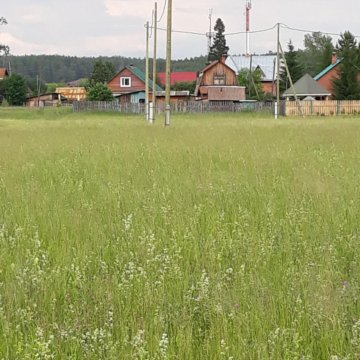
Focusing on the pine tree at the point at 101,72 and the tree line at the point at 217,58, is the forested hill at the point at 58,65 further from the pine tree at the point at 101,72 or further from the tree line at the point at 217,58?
the pine tree at the point at 101,72

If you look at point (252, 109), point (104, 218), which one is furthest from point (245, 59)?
point (104, 218)

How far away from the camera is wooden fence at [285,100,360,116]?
4697 centimetres

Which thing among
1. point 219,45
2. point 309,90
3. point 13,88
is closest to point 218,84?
point 309,90

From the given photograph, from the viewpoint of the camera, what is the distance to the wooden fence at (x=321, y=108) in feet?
154

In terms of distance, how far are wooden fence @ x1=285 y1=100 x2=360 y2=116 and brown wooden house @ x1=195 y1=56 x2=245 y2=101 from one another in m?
23.8

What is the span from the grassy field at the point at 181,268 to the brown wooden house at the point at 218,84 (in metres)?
65.2

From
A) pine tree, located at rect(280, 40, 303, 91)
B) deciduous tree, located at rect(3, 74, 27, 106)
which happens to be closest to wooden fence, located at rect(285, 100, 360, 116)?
pine tree, located at rect(280, 40, 303, 91)

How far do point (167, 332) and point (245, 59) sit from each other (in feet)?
280

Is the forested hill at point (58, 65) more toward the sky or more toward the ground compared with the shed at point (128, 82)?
more toward the sky

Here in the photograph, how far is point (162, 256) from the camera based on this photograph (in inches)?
151

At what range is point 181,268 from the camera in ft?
12.4

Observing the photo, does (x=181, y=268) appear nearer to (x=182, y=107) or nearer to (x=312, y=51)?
(x=182, y=107)

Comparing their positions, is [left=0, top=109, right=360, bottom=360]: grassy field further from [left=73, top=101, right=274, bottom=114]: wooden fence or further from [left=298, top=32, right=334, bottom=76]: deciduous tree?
[left=298, top=32, right=334, bottom=76]: deciduous tree

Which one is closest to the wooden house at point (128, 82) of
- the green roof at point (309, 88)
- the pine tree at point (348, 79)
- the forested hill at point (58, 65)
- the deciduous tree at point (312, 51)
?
the green roof at point (309, 88)
